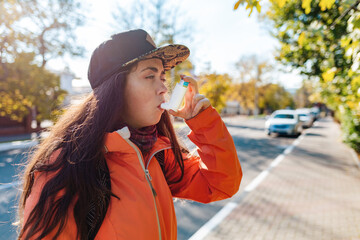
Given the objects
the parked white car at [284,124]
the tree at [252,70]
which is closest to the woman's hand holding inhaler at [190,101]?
the parked white car at [284,124]

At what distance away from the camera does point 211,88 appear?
14117 millimetres

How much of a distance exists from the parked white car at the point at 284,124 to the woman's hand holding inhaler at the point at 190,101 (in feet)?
55.6

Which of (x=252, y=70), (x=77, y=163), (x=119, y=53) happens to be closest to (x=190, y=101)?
(x=119, y=53)

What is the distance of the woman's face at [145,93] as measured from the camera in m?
1.47

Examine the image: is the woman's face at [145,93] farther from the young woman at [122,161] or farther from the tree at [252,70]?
the tree at [252,70]

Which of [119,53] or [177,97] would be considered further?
[177,97]

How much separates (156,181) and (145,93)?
0.51m

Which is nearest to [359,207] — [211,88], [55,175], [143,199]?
[143,199]

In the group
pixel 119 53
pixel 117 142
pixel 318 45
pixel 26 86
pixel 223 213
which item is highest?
pixel 318 45

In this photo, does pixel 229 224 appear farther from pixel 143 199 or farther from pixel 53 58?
pixel 53 58

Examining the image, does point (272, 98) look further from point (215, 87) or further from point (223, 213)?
point (223, 213)

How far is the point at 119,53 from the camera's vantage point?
141 centimetres

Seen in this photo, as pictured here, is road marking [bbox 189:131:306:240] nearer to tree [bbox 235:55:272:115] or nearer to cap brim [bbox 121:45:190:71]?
cap brim [bbox 121:45:190:71]

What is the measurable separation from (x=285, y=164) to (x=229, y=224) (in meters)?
5.48
